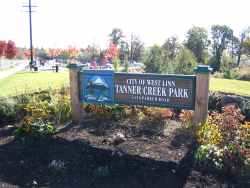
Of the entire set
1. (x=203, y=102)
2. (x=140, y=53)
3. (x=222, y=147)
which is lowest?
(x=222, y=147)

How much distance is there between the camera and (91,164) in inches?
140

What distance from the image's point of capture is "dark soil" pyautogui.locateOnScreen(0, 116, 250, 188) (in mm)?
3055

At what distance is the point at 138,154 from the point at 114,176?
764mm

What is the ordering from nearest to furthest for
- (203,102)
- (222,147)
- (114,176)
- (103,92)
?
(114,176), (222,147), (203,102), (103,92)

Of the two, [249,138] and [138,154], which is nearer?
[249,138]

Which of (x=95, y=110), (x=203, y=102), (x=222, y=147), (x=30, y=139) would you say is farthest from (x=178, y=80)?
(x=30, y=139)

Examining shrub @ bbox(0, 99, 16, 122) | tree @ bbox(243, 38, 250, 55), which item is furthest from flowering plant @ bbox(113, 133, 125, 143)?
tree @ bbox(243, 38, 250, 55)

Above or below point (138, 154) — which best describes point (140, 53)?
above

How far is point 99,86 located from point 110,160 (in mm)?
2207

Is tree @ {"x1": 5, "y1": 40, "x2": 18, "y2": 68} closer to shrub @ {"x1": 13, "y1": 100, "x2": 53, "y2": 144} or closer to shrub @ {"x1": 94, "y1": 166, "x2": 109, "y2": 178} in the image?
shrub @ {"x1": 13, "y1": 100, "x2": 53, "y2": 144}

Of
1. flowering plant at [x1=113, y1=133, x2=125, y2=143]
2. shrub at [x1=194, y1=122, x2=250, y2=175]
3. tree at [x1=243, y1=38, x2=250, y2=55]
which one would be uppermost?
tree at [x1=243, y1=38, x2=250, y2=55]

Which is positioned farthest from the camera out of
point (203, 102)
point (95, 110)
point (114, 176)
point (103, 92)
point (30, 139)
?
point (95, 110)

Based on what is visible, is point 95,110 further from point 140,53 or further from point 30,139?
point 140,53

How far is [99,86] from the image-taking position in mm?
5352
